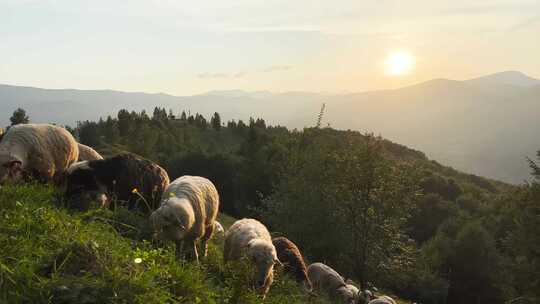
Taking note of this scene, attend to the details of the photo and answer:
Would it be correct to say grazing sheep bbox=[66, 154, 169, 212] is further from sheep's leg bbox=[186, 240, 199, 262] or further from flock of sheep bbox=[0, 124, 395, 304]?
sheep's leg bbox=[186, 240, 199, 262]

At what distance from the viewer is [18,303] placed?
4.81 metres

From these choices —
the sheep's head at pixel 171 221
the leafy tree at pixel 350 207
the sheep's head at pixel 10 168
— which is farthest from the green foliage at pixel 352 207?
the sheep's head at pixel 10 168

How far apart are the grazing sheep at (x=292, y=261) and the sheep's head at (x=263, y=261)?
11.7ft

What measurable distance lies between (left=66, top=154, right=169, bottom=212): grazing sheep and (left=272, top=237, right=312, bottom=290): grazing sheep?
4626mm

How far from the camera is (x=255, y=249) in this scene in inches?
447

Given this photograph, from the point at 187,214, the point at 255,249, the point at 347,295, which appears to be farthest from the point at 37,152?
the point at 347,295

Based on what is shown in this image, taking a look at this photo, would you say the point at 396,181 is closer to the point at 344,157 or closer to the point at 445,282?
the point at 344,157

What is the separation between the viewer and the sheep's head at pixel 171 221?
997cm

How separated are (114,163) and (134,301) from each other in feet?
25.9

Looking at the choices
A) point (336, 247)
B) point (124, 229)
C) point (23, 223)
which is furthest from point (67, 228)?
point (336, 247)

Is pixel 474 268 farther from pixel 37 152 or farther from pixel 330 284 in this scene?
pixel 37 152

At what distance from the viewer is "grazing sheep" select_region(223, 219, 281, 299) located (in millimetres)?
10797

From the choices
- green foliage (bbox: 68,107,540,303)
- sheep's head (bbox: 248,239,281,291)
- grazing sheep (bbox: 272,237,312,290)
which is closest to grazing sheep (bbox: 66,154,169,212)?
green foliage (bbox: 68,107,540,303)

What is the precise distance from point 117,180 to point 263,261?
13.9ft
